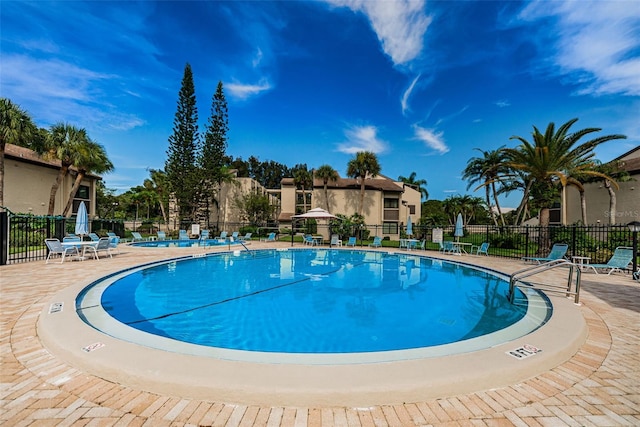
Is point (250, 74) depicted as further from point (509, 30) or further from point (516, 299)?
point (516, 299)

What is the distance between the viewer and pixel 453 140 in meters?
28.7

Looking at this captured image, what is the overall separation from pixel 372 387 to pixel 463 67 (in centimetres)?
2362

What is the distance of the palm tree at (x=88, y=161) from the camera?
2297 cm

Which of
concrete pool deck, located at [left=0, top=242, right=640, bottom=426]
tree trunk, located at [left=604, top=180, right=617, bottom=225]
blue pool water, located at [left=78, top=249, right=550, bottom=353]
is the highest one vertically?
tree trunk, located at [left=604, top=180, right=617, bottom=225]

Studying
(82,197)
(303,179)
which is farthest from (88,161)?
(303,179)

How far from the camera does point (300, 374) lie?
2.58 metres

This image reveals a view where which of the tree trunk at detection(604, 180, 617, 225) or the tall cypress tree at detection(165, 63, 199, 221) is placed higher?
the tall cypress tree at detection(165, 63, 199, 221)

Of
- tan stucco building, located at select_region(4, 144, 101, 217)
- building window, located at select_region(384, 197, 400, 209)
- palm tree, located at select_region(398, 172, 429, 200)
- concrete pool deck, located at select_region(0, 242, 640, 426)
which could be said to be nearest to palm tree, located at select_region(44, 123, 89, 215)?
tan stucco building, located at select_region(4, 144, 101, 217)

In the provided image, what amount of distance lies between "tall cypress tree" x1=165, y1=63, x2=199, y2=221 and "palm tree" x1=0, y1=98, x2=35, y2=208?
39.0ft

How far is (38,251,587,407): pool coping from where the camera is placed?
7.77 feet

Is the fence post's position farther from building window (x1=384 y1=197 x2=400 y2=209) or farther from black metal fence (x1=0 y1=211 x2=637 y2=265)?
building window (x1=384 y1=197 x2=400 y2=209)

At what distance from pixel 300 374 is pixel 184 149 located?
1276 inches

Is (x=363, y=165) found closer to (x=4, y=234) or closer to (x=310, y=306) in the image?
(x=310, y=306)

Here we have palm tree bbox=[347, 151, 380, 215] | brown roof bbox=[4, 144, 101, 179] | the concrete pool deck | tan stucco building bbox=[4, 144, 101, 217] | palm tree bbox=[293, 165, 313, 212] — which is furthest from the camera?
palm tree bbox=[293, 165, 313, 212]
